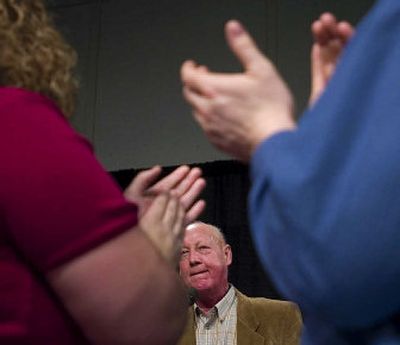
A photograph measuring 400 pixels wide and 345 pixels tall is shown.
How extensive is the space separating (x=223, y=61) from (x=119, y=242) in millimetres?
4136

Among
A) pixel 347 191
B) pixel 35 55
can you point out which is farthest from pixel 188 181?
pixel 347 191

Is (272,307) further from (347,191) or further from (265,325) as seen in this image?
(347,191)

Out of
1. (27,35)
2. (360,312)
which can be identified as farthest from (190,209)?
(360,312)

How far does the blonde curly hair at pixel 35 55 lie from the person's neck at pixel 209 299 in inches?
102

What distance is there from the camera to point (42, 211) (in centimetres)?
72

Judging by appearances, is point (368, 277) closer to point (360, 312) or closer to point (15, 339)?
point (360, 312)

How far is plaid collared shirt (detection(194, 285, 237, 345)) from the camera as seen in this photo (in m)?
3.28

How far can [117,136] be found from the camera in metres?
5.05

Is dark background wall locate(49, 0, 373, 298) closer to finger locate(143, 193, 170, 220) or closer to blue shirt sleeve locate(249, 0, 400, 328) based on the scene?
finger locate(143, 193, 170, 220)

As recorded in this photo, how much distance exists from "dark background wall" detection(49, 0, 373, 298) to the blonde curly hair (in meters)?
3.55

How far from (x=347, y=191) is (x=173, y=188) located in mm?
630

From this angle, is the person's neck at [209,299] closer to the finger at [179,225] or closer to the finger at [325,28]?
the finger at [179,225]

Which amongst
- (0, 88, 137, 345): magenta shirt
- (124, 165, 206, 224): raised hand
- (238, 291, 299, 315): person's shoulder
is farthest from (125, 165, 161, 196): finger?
(238, 291, 299, 315): person's shoulder

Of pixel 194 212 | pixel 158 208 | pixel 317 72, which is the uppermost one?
pixel 317 72
